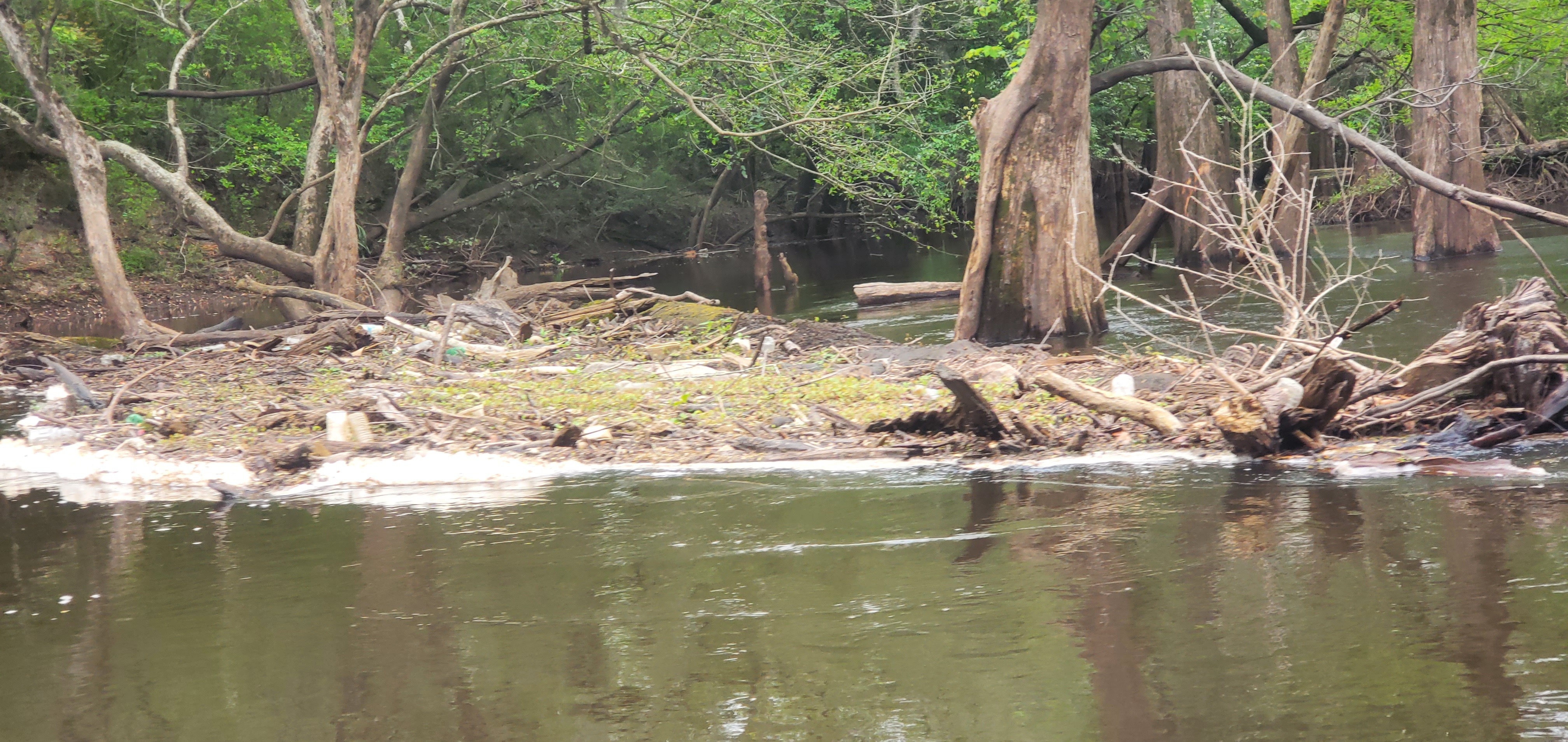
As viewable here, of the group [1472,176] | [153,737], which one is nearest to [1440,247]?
[1472,176]

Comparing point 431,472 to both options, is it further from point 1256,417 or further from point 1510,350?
point 1510,350

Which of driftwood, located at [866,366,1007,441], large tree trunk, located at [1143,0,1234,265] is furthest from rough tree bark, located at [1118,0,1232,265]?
driftwood, located at [866,366,1007,441]

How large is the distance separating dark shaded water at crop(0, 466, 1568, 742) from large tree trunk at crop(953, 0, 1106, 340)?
6.67 meters

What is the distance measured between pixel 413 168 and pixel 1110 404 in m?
18.9

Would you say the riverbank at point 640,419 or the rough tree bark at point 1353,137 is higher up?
the rough tree bark at point 1353,137

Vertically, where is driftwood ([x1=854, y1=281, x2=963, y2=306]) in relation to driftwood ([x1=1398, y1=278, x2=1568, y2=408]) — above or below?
above

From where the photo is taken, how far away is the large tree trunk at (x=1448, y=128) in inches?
723

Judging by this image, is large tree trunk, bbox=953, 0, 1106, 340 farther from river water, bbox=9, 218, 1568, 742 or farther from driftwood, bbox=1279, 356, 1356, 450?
river water, bbox=9, 218, 1568, 742

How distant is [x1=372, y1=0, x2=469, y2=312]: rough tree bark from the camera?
1981cm

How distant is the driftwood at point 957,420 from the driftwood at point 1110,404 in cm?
36

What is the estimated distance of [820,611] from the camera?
463 cm

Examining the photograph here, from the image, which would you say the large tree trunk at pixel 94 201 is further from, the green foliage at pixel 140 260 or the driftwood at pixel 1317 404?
the driftwood at pixel 1317 404

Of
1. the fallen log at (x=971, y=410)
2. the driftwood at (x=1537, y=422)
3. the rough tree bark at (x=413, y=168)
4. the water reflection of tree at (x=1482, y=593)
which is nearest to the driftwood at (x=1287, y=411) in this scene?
the driftwood at (x=1537, y=422)

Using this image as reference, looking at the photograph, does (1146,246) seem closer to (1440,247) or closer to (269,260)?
(1440,247)
